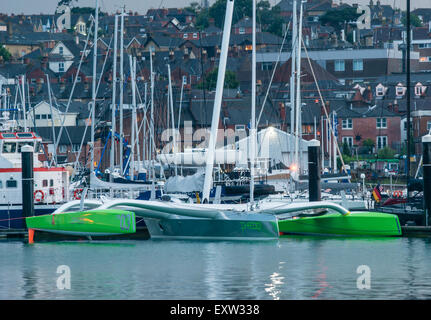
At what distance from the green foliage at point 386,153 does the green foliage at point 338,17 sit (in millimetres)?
77608

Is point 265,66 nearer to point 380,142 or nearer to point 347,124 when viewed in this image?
point 347,124

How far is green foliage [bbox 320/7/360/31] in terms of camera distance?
174 meters

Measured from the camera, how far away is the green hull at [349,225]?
3706cm

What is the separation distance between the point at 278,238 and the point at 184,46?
116174 mm

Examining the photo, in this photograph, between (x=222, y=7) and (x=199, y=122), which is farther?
(x=222, y=7)

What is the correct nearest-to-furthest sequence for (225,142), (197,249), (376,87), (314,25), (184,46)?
(197,249) → (225,142) → (376,87) → (184,46) → (314,25)

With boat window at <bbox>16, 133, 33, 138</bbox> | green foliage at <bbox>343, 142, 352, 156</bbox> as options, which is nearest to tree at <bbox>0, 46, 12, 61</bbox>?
green foliage at <bbox>343, 142, 352, 156</bbox>

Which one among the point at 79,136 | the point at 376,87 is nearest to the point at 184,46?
the point at 376,87

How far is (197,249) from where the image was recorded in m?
35.9

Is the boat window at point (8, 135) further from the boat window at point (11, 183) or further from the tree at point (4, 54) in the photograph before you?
the tree at point (4, 54)

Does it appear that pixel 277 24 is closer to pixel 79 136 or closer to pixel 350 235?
pixel 79 136

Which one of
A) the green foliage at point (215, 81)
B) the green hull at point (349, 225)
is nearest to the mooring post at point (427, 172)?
the green hull at point (349, 225)

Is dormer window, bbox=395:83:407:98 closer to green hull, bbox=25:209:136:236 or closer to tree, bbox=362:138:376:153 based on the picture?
tree, bbox=362:138:376:153

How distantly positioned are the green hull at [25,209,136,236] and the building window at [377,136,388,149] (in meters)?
70.0
